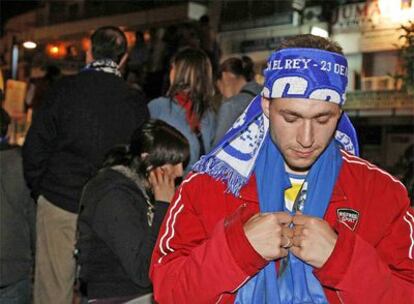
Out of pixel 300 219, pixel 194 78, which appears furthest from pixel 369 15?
pixel 300 219

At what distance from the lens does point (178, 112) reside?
15.6 feet

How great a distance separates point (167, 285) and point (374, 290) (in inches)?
21.3

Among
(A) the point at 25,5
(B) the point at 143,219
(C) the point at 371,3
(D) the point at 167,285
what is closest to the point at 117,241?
(B) the point at 143,219

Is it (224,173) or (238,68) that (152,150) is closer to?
(224,173)

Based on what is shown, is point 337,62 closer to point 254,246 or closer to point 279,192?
point 279,192

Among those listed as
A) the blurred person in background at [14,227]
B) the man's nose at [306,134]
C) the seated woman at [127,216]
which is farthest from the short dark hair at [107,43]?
the man's nose at [306,134]

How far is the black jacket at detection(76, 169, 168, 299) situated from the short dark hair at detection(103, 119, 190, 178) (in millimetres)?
129

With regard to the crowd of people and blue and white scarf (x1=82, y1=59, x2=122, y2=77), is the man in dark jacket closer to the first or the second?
blue and white scarf (x1=82, y1=59, x2=122, y2=77)

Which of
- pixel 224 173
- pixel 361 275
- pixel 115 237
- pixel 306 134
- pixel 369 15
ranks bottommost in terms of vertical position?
pixel 115 237

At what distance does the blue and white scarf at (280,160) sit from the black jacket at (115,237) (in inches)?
43.9

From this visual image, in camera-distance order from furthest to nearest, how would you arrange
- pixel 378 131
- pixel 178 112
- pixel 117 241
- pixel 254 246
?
pixel 378 131 < pixel 178 112 < pixel 117 241 < pixel 254 246

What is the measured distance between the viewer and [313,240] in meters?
1.65

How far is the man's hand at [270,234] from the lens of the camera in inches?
65.0

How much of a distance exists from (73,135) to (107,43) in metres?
0.73
